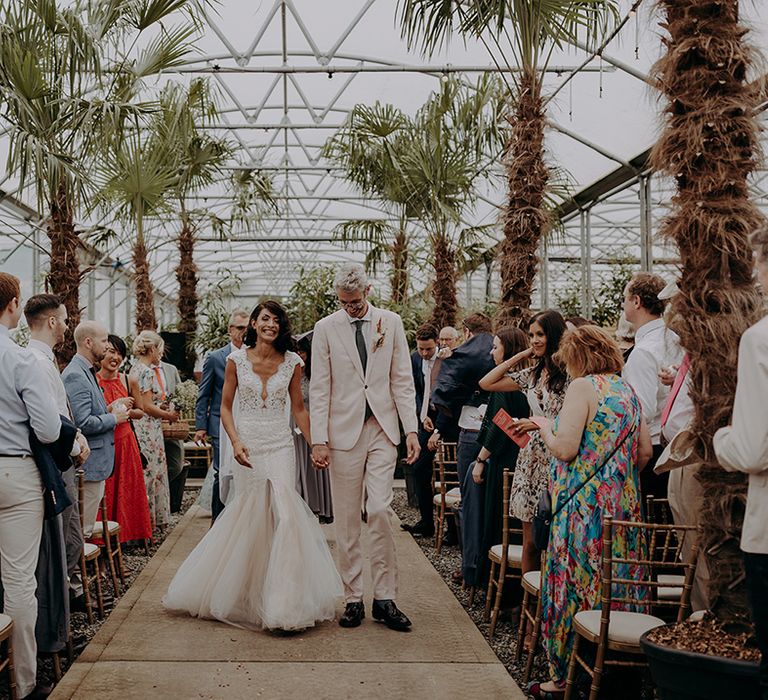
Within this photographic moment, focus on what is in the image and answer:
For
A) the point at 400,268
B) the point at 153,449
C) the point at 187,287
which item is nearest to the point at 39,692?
the point at 153,449

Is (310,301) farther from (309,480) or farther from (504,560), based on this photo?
(504,560)

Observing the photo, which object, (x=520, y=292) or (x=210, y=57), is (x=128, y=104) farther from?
(x=210, y=57)

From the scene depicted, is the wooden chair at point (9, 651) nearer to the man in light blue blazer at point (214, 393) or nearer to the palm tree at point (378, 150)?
the man in light blue blazer at point (214, 393)

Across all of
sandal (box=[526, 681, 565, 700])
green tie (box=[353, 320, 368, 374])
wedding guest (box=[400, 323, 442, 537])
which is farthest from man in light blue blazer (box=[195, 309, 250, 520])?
sandal (box=[526, 681, 565, 700])

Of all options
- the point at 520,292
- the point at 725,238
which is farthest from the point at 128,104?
the point at 725,238

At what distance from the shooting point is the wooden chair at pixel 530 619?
14.2ft

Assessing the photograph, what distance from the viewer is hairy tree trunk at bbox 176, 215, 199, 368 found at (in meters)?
15.3

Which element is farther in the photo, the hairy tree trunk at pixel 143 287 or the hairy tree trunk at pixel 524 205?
the hairy tree trunk at pixel 143 287

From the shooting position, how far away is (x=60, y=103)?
7.74 meters

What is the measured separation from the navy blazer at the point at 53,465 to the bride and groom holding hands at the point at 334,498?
4.45ft

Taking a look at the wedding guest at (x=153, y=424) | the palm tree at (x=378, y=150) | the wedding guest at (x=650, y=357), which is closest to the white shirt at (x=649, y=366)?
the wedding guest at (x=650, y=357)

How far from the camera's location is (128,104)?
8.09 meters

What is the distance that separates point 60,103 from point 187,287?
25.8 ft

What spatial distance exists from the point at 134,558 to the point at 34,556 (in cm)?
326
